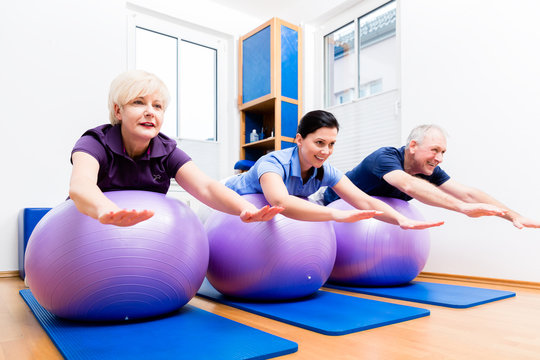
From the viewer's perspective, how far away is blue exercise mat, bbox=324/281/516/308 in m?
2.07

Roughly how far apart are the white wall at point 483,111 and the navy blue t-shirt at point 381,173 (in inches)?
18.9

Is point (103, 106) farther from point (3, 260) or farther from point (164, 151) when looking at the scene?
point (164, 151)

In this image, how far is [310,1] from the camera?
179 inches

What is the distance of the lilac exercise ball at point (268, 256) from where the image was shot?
1.93 m

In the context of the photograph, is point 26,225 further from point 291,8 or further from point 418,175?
point 291,8

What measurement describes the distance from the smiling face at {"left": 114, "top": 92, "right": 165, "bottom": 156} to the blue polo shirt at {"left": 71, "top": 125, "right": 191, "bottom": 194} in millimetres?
75

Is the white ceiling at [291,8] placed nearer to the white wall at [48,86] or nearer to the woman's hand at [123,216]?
the white wall at [48,86]

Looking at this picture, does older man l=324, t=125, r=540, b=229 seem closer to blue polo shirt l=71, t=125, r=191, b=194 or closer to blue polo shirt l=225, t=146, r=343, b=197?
blue polo shirt l=225, t=146, r=343, b=197

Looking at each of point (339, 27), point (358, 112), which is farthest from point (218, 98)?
point (358, 112)

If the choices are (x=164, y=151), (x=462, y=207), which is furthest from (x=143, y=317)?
(x=462, y=207)

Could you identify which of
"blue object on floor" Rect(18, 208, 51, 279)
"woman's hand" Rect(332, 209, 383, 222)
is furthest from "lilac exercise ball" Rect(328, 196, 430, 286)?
"blue object on floor" Rect(18, 208, 51, 279)

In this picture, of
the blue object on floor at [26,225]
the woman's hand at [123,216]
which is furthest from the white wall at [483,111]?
the blue object on floor at [26,225]

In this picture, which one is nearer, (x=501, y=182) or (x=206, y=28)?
(x=501, y=182)

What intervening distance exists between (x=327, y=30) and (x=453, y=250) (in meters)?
2.67
